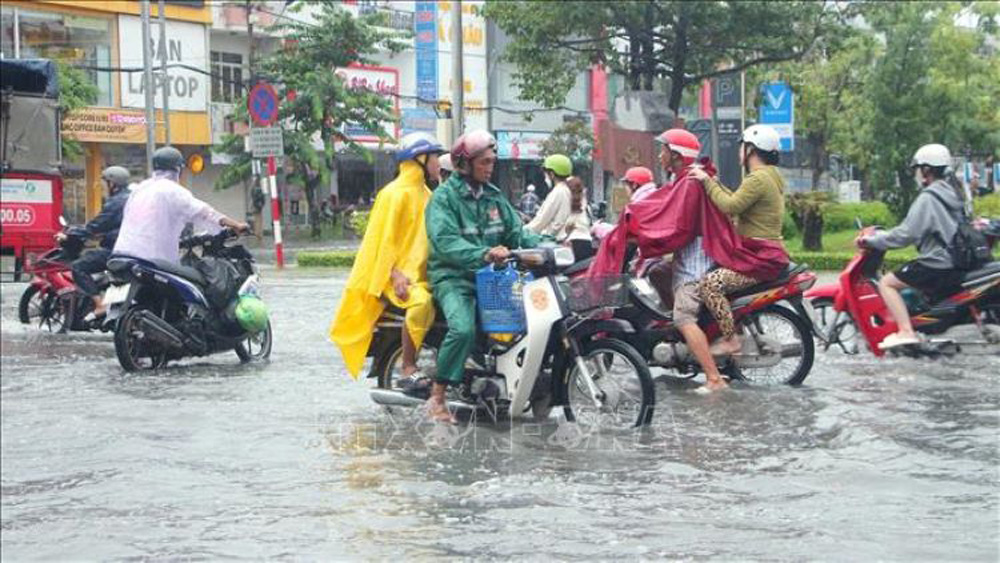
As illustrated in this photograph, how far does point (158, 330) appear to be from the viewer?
10.1m

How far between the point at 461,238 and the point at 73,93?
1170 inches

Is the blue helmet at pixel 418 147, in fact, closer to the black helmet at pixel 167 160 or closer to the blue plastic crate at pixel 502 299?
the blue plastic crate at pixel 502 299

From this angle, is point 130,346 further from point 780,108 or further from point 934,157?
point 780,108

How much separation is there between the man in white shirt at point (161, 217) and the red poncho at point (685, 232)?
114 inches

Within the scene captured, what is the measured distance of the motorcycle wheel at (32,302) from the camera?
12.9 metres

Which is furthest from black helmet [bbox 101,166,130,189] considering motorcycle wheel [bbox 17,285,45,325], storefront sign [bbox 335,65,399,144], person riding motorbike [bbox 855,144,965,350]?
storefront sign [bbox 335,65,399,144]

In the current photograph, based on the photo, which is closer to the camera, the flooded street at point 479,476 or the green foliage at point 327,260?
the flooded street at point 479,476

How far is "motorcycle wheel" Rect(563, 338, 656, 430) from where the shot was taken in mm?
7641

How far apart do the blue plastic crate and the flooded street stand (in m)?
0.59

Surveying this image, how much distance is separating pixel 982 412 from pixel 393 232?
363cm

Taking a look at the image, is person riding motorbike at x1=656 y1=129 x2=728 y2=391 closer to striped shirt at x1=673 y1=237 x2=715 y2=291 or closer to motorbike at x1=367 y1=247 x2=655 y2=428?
striped shirt at x1=673 y1=237 x2=715 y2=291

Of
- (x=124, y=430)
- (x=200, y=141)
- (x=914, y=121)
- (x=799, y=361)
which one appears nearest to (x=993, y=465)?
(x=799, y=361)

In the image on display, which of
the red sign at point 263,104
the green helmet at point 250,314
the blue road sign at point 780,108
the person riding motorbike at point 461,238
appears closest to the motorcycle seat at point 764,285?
the person riding motorbike at point 461,238

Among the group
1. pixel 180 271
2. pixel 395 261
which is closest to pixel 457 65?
pixel 180 271
